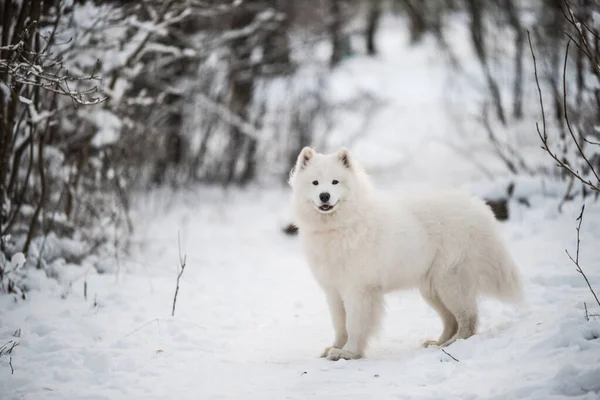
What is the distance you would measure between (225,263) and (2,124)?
137 inches

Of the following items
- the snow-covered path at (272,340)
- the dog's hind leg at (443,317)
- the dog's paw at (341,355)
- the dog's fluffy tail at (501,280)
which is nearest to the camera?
the snow-covered path at (272,340)

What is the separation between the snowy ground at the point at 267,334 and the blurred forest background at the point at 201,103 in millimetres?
655

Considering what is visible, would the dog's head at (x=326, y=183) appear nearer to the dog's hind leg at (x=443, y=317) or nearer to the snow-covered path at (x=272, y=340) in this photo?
the dog's hind leg at (x=443, y=317)

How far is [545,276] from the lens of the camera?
512 cm

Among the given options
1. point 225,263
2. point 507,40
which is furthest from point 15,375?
point 507,40

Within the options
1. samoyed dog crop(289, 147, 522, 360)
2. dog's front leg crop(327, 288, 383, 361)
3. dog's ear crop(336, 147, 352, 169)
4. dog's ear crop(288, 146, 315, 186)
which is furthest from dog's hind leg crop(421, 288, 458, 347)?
dog's ear crop(288, 146, 315, 186)

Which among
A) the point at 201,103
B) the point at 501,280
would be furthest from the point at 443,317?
the point at 201,103

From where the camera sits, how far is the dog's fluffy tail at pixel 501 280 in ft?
13.7

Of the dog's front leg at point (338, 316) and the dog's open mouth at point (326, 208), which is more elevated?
the dog's open mouth at point (326, 208)

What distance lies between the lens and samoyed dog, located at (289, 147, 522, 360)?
4.14 metres

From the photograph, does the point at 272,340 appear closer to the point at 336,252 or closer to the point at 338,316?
the point at 338,316

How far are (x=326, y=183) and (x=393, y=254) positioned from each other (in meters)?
0.81

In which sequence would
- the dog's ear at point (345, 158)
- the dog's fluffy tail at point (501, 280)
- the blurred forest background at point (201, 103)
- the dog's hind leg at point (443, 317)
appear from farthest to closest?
the blurred forest background at point (201, 103) < the dog's ear at point (345, 158) < the dog's hind leg at point (443, 317) < the dog's fluffy tail at point (501, 280)

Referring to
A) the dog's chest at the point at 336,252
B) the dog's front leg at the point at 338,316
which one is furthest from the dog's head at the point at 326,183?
the dog's front leg at the point at 338,316
